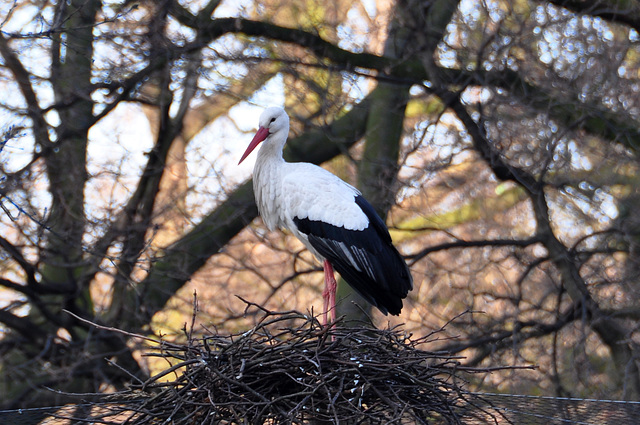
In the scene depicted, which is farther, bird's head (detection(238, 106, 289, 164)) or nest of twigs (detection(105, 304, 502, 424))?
bird's head (detection(238, 106, 289, 164))

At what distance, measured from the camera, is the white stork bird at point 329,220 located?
5.26 m

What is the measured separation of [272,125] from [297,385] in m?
2.53

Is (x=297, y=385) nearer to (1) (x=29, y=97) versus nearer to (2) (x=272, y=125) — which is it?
(2) (x=272, y=125)

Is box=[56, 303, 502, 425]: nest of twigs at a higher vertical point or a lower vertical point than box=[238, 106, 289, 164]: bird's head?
lower

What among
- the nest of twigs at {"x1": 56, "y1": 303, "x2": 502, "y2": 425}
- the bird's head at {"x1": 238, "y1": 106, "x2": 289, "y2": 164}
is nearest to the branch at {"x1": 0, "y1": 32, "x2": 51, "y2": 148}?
the bird's head at {"x1": 238, "y1": 106, "x2": 289, "y2": 164}

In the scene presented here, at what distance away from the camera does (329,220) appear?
5500 mm

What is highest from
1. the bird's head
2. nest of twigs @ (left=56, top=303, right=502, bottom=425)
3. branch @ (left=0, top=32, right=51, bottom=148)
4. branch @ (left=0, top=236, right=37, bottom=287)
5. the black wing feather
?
branch @ (left=0, top=32, right=51, bottom=148)

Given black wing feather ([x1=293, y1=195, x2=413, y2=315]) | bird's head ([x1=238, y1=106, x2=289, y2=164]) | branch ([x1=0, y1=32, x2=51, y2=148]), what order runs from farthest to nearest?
branch ([x1=0, y1=32, x2=51, y2=148]) < bird's head ([x1=238, y1=106, x2=289, y2=164]) < black wing feather ([x1=293, y1=195, x2=413, y2=315])

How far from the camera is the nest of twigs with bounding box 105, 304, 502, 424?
11.5 feet

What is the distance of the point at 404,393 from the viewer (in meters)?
3.77

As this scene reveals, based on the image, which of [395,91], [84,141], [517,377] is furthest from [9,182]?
[517,377]

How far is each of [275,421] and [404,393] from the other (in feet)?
1.95

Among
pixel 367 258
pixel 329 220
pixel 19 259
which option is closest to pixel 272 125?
pixel 329 220

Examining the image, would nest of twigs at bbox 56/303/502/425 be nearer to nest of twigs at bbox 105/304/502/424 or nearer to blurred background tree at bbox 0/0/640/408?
nest of twigs at bbox 105/304/502/424
